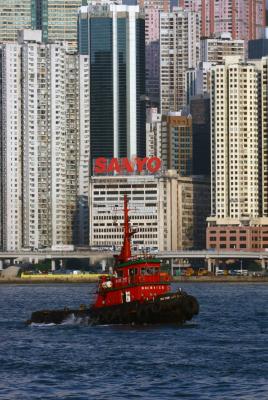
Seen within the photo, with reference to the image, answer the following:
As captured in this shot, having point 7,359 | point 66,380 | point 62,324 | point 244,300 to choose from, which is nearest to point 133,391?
point 66,380

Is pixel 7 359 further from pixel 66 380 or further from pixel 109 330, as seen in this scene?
pixel 109 330

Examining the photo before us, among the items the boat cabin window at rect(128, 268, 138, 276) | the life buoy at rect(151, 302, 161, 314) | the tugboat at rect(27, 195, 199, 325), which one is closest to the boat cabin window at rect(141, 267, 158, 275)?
the tugboat at rect(27, 195, 199, 325)

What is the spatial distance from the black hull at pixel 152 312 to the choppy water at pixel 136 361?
3.48 ft

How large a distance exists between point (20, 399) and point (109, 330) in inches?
1422

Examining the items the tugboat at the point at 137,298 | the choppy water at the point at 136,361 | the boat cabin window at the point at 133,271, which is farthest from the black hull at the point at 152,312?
the boat cabin window at the point at 133,271

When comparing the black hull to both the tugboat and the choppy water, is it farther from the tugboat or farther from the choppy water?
the choppy water

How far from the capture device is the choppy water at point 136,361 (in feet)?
256

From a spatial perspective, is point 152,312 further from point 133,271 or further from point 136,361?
point 136,361

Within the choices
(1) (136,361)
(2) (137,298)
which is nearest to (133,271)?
(2) (137,298)

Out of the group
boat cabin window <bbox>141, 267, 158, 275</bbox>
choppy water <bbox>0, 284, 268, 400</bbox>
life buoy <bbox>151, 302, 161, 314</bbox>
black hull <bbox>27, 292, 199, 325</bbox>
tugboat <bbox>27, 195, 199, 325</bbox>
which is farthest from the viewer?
boat cabin window <bbox>141, 267, 158, 275</bbox>

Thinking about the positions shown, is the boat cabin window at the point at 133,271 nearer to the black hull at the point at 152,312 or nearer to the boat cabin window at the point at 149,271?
the boat cabin window at the point at 149,271

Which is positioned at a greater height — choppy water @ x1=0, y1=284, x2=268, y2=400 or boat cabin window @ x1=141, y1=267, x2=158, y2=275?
boat cabin window @ x1=141, y1=267, x2=158, y2=275

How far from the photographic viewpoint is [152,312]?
113 m

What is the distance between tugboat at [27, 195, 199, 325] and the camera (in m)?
113
